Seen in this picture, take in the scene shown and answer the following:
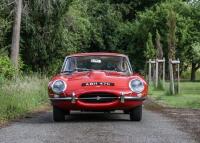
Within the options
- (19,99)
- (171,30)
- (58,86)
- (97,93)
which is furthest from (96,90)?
(171,30)

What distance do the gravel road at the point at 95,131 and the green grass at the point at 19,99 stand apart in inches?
28.9

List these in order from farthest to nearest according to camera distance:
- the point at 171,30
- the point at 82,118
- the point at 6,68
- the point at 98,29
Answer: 1. the point at 98,29
2. the point at 6,68
3. the point at 171,30
4. the point at 82,118

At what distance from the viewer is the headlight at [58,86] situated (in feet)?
45.9

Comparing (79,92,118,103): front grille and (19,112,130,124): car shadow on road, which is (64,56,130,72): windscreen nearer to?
(19,112,130,124): car shadow on road

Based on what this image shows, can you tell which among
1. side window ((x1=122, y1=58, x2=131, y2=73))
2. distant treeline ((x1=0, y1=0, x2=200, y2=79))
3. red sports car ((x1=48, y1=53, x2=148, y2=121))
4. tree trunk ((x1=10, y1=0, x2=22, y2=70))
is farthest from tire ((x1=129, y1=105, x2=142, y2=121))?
tree trunk ((x1=10, y1=0, x2=22, y2=70))

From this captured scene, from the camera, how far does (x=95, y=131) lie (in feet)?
40.0

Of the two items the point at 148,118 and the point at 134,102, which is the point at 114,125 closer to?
the point at 134,102

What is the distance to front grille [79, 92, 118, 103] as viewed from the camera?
14.0 meters

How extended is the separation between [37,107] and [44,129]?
7417 mm

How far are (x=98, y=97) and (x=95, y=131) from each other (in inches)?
73.7

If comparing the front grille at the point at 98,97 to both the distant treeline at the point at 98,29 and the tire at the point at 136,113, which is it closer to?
the tire at the point at 136,113

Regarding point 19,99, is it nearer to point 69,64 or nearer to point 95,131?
point 69,64

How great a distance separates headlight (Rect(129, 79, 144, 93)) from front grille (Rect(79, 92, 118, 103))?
0.46 metres

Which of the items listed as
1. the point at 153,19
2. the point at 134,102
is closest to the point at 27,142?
the point at 134,102
